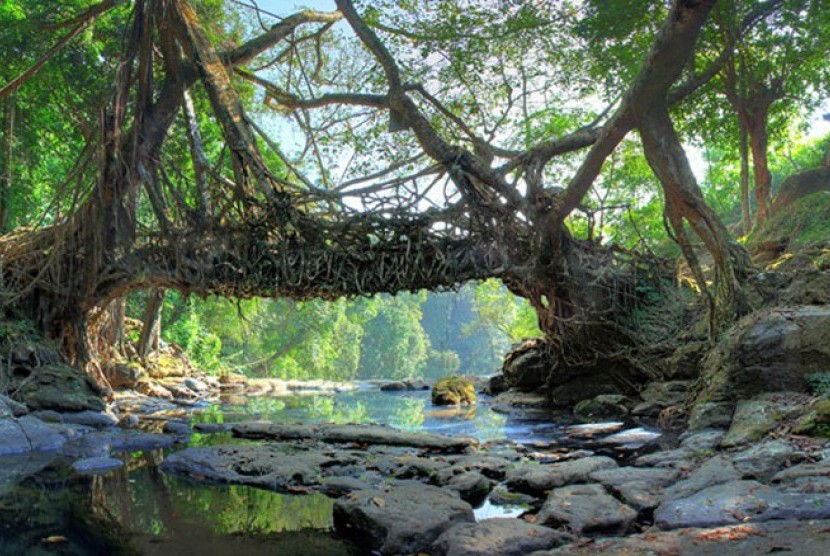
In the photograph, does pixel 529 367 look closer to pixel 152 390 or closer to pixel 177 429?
pixel 177 429

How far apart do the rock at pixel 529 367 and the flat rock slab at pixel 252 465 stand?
6.93m

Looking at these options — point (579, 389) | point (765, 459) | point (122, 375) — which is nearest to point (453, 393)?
point (579, 389)

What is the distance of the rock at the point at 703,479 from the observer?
404cm

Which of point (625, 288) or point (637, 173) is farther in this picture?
point (637, 173)

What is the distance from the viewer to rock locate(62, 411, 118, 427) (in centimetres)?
856

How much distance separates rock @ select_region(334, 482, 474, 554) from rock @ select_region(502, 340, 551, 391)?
8.30 metres

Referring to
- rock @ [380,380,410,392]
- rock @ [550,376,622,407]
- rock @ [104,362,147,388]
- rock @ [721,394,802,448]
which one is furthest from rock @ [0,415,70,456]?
rock @ [380,380,410,392]

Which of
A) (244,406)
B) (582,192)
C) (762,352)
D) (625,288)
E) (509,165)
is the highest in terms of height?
(509,165)

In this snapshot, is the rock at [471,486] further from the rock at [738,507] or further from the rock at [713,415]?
the rock at [713,415]

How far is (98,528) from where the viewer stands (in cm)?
384

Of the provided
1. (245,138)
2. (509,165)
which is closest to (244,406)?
(245,138)

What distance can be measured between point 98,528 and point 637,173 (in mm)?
16503

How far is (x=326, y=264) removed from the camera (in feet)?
30.5

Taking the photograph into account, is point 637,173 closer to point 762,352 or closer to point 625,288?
point 625,288
